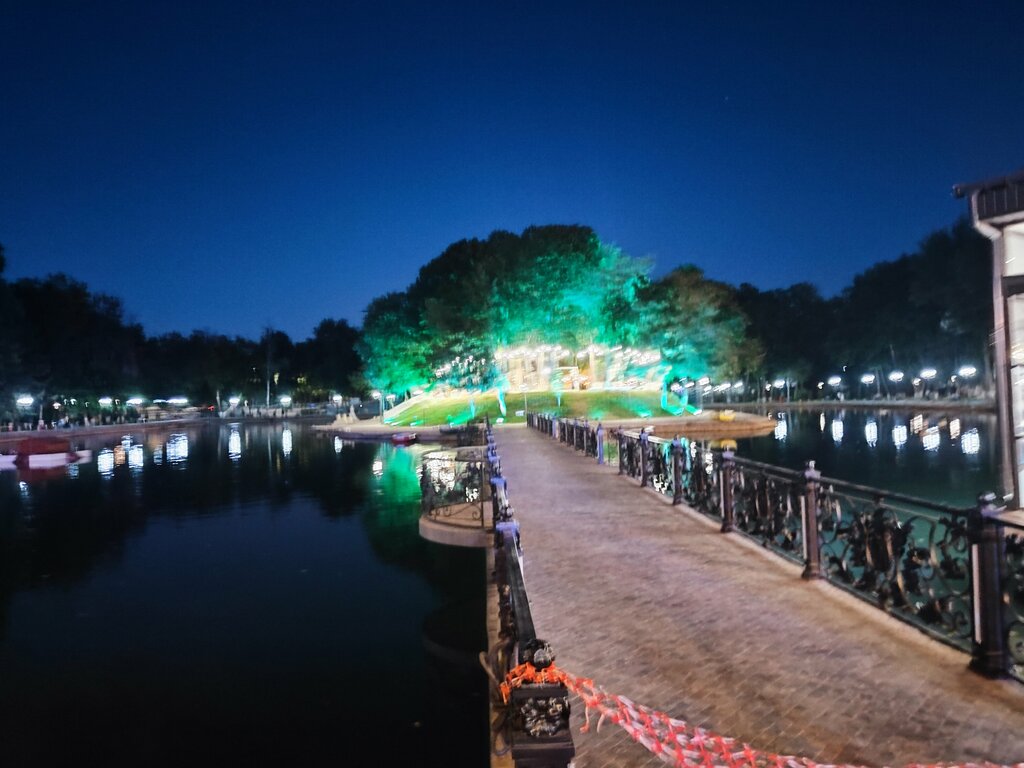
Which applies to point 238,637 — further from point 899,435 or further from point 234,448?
point 899,435

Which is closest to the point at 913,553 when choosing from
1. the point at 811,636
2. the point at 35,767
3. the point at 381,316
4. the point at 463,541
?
the point at 811,636

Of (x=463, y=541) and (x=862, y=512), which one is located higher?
(x=862, y=512)

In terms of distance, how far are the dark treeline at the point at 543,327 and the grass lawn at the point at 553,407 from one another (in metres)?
2.03

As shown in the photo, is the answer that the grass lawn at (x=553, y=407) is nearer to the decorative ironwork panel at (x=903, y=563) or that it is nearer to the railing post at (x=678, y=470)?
the railing post at (x=678, y=470)

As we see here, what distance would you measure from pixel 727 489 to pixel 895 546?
3.66 meters

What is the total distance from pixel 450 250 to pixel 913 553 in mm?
55669

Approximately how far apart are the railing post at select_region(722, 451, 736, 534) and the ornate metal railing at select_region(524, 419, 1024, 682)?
0.01 meters

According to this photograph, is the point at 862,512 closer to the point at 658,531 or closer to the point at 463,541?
the point at 658,531

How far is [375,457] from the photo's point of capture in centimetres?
3269

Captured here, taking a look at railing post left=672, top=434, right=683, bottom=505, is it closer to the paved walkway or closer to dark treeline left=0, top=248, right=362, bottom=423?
the paved walkway

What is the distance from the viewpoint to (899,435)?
3441cm

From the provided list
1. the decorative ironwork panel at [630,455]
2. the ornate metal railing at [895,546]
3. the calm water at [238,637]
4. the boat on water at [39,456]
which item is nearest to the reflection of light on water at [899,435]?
the decorative ironwork panel at [630,455]

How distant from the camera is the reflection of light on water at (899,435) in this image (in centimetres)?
3048

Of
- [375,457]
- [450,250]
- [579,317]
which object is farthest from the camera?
[450,250]
